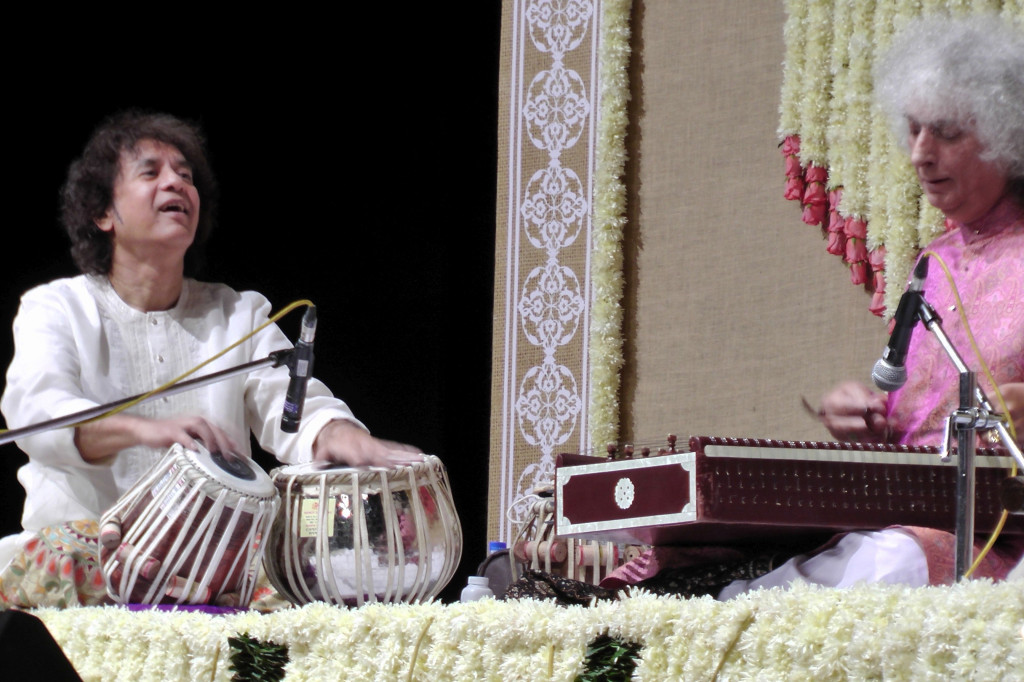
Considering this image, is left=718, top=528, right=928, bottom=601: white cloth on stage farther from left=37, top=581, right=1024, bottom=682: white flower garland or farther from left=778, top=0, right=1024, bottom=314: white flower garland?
left=778, top=0, right=1024, bottom=314: white flower garland

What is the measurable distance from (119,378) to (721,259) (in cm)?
181

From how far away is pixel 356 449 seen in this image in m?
2.87

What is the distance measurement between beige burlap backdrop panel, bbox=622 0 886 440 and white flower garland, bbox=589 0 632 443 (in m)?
0.06

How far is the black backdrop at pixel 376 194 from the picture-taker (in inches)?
175

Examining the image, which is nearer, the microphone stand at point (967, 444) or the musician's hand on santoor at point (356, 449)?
the microphone stand at point (967, 444)

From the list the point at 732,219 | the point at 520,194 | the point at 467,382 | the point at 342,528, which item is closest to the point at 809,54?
the point at 732,219

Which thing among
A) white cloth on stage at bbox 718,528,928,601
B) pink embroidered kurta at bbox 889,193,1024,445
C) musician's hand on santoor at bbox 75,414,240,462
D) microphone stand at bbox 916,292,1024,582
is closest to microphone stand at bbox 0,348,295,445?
musician's hand on santoor at bbox 75,414,240,462

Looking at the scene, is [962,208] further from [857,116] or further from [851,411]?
[857,116]

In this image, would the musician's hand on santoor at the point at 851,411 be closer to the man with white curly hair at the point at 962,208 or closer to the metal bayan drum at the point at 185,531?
the man with white curly hair at the point at 962,208

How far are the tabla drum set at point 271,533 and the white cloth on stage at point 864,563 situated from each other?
79 centimetres

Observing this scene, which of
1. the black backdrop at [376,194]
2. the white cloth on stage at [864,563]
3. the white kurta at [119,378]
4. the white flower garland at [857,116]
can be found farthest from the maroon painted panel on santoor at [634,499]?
the black backdrop at [376,194]

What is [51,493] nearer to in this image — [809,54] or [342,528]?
[342,528]

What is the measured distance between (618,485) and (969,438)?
0.63m

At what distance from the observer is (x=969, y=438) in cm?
175
